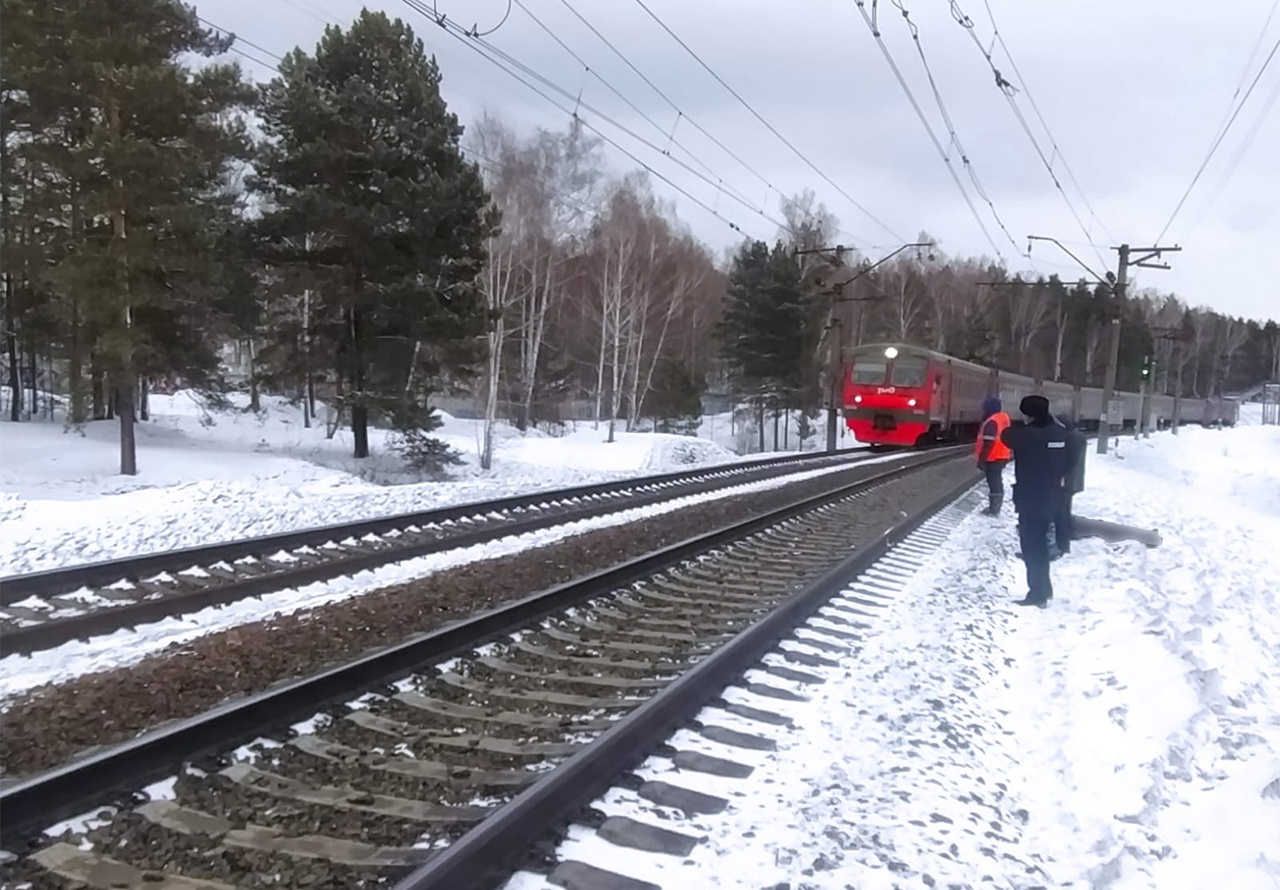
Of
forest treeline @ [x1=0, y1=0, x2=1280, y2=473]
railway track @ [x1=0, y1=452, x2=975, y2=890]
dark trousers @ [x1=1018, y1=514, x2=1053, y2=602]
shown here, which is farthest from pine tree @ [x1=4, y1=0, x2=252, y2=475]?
dark trousers @ [x1=1018, y1=514, x2=1053, y2=602]

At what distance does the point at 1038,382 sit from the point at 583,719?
124 feet

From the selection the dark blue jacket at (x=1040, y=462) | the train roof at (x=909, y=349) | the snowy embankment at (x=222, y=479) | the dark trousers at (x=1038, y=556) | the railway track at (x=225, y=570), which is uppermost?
the train roof at (x=909, y=349)

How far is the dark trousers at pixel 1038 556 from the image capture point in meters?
8.95

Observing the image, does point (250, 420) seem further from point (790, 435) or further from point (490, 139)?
point (790, 435)

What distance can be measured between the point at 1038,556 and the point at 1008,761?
13.8 ft

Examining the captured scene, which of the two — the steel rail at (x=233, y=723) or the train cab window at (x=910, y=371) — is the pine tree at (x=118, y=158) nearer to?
the steel rail at (x=233, y=723)

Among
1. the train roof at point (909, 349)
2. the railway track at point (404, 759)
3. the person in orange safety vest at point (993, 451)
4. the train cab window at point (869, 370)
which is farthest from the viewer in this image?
the train cab window at point (869, 370)

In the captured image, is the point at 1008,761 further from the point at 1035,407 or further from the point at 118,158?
the point at 118,158

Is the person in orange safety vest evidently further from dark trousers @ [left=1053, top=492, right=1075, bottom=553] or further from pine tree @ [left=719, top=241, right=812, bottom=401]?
pine tree @ [left=719, top=241, right=812, bottom=401]

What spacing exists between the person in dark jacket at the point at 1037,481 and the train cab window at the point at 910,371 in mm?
21053

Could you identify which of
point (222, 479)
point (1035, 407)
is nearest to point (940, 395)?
point (222, 479)

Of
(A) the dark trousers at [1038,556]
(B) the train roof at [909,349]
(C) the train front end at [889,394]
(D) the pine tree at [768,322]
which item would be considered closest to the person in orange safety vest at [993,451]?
(A) the dark trousers at [1038,556]

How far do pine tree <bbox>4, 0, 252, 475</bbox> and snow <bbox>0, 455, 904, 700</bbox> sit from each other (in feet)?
44.8

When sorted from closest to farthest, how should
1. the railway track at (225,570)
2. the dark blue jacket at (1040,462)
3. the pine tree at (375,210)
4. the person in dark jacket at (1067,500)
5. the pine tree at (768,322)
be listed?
the railway track at (225,570)
the dark blue jacket at (1040,462)
the person in dark jacket at (1067,500)
the pine tree at (375,210)
the pine tree at (768,322)
